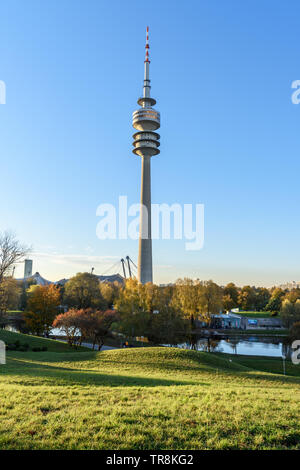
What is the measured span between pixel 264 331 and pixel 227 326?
28.9 feet

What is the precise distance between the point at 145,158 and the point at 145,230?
25.3 meters

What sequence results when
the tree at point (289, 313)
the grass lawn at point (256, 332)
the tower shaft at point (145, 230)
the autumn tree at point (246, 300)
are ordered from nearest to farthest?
the grass lawn at point (256, 332) → the tree at point (289, 313) → the tower shaft at point (145, 230) → the autumn tree at point (246, 300)

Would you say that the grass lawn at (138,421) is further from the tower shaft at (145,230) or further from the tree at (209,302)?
the tower shaft at (145,230)

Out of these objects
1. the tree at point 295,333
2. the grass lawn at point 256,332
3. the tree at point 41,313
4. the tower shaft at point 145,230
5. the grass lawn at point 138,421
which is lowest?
the grass lawn at point 256,332

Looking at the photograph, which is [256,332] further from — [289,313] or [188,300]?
[188,300]

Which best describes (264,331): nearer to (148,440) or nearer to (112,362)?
(112,362)

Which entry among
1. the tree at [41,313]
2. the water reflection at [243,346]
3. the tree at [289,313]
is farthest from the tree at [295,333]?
the tree at [41,313]

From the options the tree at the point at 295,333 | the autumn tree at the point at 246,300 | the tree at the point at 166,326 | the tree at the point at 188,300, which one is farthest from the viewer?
the autumn tree at the point at 246,300

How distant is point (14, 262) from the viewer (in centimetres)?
4009

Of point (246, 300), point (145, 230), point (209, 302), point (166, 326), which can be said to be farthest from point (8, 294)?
point (246, 300)

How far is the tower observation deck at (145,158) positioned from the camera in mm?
98375

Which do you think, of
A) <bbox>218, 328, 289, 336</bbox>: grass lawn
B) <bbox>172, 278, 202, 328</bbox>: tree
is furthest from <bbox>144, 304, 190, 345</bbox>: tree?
<bbox>218, 328, 289, 336</bbox>: grass lawn

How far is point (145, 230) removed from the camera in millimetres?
101375

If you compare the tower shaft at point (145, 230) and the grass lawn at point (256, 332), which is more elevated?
the tower shaft at point (145, 230)
